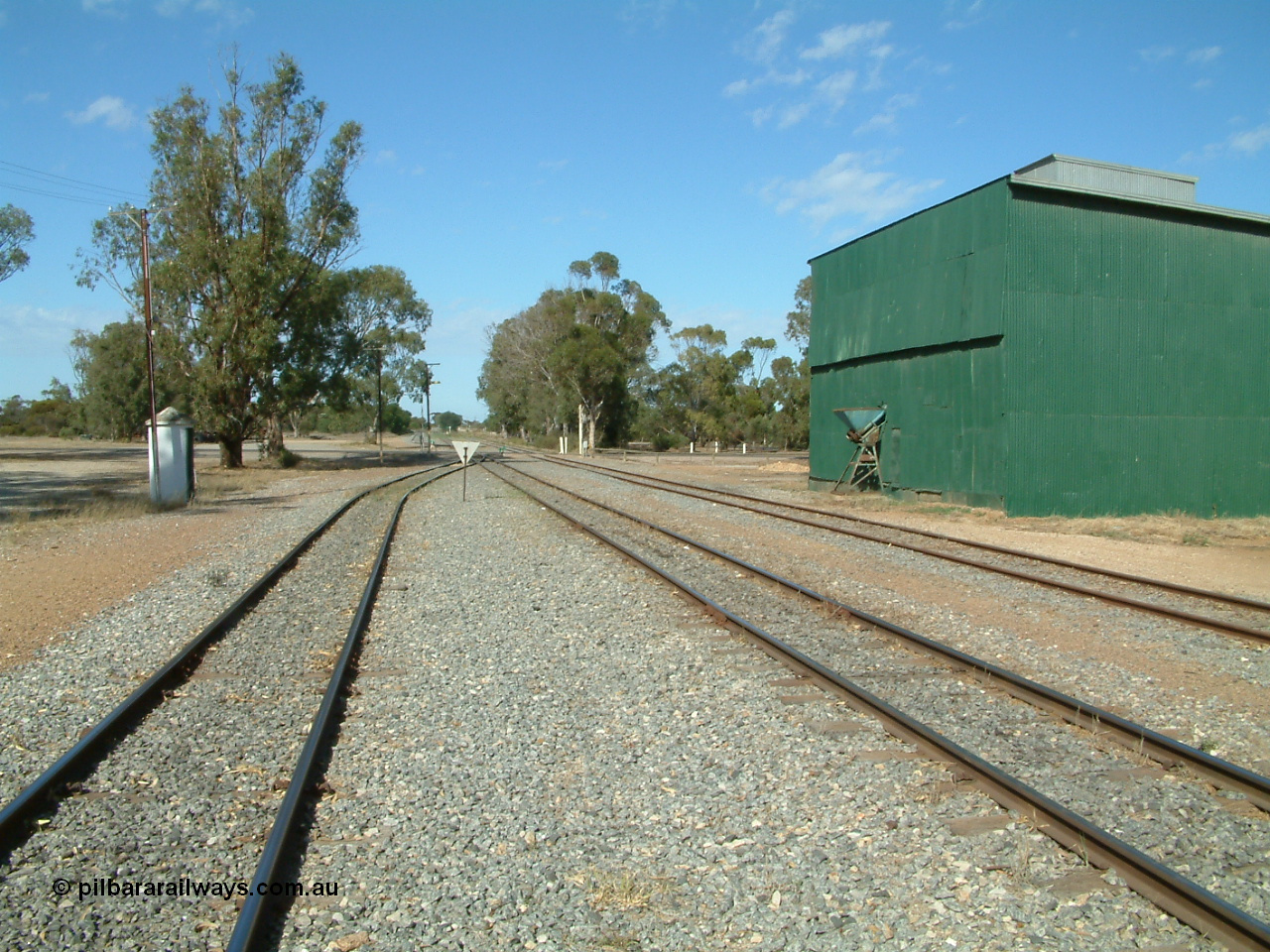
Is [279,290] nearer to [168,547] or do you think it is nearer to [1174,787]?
[168,547]

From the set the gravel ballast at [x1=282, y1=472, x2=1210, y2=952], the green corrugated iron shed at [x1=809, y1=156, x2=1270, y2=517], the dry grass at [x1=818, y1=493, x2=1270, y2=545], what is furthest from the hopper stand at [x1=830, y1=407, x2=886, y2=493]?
the gravel ballast at [x1=282, y1=472, x2=1210, y2=952]

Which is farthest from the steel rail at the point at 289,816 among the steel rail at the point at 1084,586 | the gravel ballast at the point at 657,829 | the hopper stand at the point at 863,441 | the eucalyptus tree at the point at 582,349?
the eucalyptus tree at the point at 582,349

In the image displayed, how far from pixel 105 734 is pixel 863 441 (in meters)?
21.7

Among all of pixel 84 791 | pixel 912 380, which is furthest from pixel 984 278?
pixel 84 791

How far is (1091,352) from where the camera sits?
66.4 ft

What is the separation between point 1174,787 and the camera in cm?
479

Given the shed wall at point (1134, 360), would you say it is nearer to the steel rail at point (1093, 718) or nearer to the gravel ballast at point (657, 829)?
the steel rail at point (1093, 718)

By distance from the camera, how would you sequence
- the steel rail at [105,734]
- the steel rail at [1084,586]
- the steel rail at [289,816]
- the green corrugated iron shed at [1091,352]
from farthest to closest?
the green corrugated iron shed at [1091,352], the steel rail at [1084,586], the steel rail at [105,734], the steel rail at [289,816]

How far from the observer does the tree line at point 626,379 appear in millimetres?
65938

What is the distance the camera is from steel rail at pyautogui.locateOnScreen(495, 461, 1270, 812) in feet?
15.6

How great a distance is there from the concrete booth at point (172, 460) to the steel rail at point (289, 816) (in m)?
17.6

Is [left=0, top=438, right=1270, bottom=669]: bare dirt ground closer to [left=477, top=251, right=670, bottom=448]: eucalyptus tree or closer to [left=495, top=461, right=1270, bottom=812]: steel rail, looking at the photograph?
[left=495, top=461, right=1270, bottom=812]: steel rail

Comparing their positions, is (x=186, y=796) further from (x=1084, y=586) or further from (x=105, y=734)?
(x=1084, y=586)

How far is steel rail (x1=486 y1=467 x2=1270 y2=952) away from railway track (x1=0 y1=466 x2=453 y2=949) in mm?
3365
